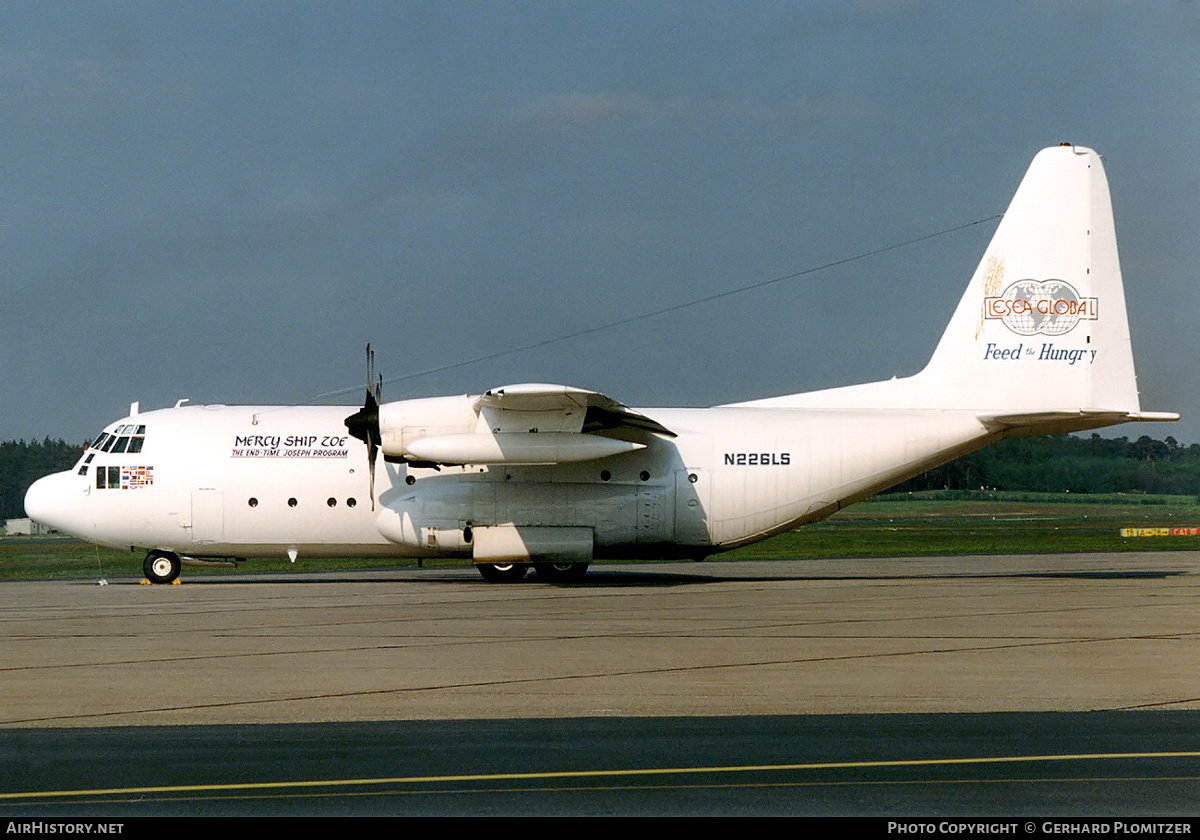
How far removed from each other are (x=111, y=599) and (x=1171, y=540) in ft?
131

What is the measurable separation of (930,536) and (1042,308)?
83.2 feet

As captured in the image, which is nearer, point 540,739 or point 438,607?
point 540,739

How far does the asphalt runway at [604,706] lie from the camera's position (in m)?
7.70

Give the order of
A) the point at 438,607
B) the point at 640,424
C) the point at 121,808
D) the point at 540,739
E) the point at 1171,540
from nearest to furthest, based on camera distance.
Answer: the point at 121,808, the point at 540,739, the point at 438,607, the point at 640,424, the point at 1171,540

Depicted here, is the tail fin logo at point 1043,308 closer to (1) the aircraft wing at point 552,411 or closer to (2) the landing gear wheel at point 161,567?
(1) the aircraft wing at point 552,411

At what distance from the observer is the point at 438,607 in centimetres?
2139

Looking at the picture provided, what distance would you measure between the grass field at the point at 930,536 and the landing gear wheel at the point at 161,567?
3.57 m

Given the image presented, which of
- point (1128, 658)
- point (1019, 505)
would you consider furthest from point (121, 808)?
point (1019, 505)

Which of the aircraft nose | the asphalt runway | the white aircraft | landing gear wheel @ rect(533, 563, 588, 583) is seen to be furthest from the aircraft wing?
the aircraft nose

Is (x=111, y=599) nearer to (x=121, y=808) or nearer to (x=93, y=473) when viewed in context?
(x=93, y=473)

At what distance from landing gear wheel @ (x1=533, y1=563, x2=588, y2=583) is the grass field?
619cm

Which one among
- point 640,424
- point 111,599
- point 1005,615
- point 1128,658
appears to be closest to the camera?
point 1128,658

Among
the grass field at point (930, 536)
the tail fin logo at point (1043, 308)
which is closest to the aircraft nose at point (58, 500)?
the grass field at point (930, 536)

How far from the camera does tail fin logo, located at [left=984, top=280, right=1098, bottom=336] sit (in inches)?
1099
